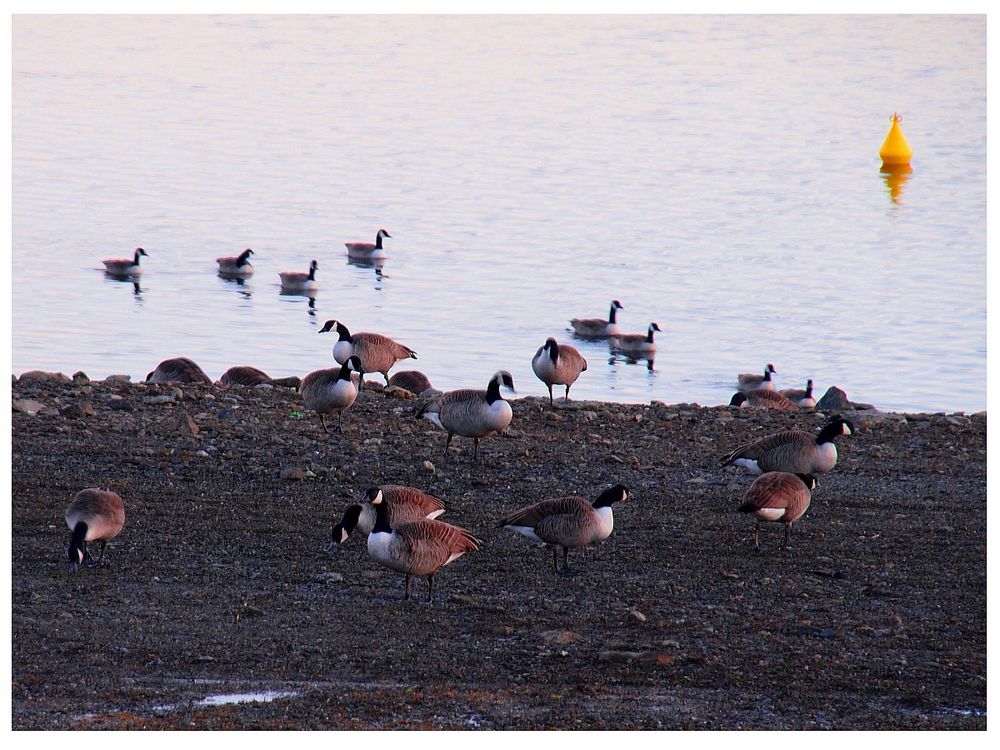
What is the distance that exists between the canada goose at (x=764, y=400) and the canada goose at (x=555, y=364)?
2.10 m

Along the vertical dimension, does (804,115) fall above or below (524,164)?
above

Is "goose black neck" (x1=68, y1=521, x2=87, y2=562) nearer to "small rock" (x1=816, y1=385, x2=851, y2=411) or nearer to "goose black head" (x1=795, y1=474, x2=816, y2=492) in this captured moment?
"goose black head" (x1=795, y1=474, x2=816, y2=492)

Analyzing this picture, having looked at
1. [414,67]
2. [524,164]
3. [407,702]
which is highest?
[414,67]

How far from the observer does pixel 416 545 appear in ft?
29.3

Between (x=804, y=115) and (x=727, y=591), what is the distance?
55.4m

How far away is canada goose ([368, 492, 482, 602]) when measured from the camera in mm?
8953

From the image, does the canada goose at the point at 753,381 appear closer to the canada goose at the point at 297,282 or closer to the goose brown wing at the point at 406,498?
the goose brown wing at the point at 406,498

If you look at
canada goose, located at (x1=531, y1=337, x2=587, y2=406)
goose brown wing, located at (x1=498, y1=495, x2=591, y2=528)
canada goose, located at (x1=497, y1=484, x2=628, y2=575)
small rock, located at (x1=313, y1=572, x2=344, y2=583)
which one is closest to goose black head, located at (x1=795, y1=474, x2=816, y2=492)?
canada goose, located at (x1=497, y1=484, x2=628, y2=575)

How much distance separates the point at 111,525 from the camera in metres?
9.50

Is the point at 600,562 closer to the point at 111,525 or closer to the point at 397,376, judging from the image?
the point at 111,525

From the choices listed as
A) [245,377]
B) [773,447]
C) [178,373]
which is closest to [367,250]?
[245,377]
